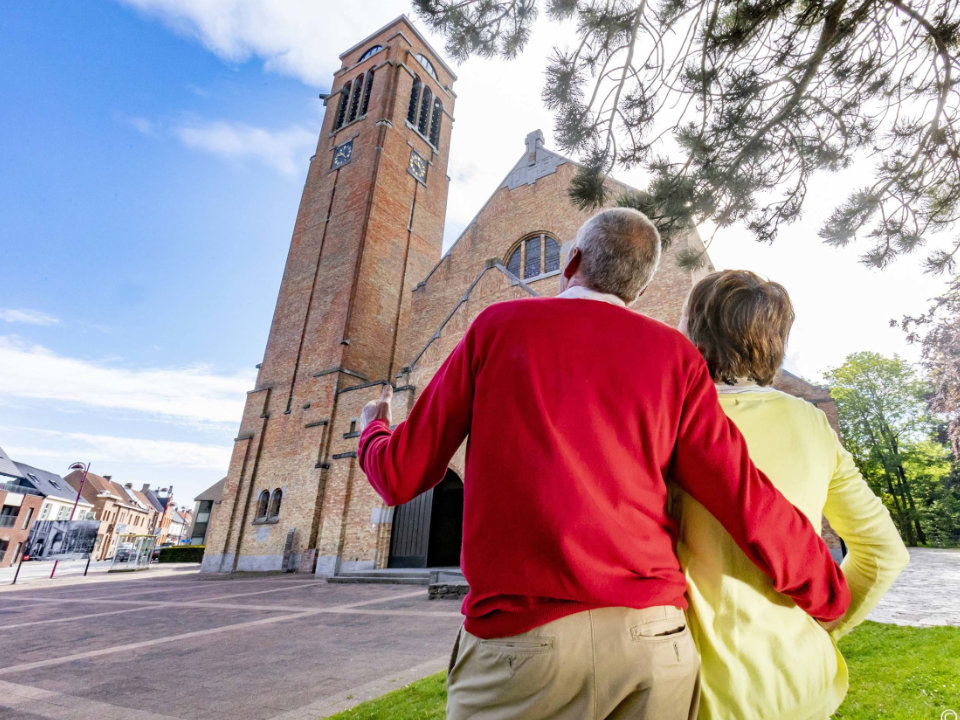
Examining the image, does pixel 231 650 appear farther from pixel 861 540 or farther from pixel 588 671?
pixel 861 540

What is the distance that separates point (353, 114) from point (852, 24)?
24.3 m

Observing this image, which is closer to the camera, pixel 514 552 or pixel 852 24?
pixel 514 552

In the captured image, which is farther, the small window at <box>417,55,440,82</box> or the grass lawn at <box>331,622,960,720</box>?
the small window at <box>417,55,440,82</box>

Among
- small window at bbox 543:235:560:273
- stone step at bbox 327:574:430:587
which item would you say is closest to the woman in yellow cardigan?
stone step at bbox 327:574:430:587

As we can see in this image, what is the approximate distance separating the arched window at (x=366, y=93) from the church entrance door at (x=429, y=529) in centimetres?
1861

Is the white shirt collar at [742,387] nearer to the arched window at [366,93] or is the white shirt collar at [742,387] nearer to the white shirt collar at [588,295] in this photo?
the white shirt collar at [588,295]

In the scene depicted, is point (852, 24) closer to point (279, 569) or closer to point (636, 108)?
point (636, 108)

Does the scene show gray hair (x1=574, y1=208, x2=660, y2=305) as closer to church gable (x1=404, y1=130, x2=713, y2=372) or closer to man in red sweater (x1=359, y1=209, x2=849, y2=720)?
man in red sweater (x1=359, y1=209, x2=849, y2=720)

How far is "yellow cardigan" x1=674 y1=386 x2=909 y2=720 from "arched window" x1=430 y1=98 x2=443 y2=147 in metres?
26.8

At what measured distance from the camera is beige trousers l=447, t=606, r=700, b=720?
3.50ft

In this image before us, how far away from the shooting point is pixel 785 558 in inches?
45.2

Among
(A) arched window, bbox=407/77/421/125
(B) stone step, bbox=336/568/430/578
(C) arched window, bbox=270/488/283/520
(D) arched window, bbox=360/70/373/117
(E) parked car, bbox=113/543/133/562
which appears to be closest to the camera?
(B) stone step, bbox=336/568/430/578

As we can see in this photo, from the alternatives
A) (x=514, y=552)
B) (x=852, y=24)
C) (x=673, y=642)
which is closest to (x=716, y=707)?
(x=673, y=642)

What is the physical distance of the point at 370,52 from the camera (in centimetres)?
2591
